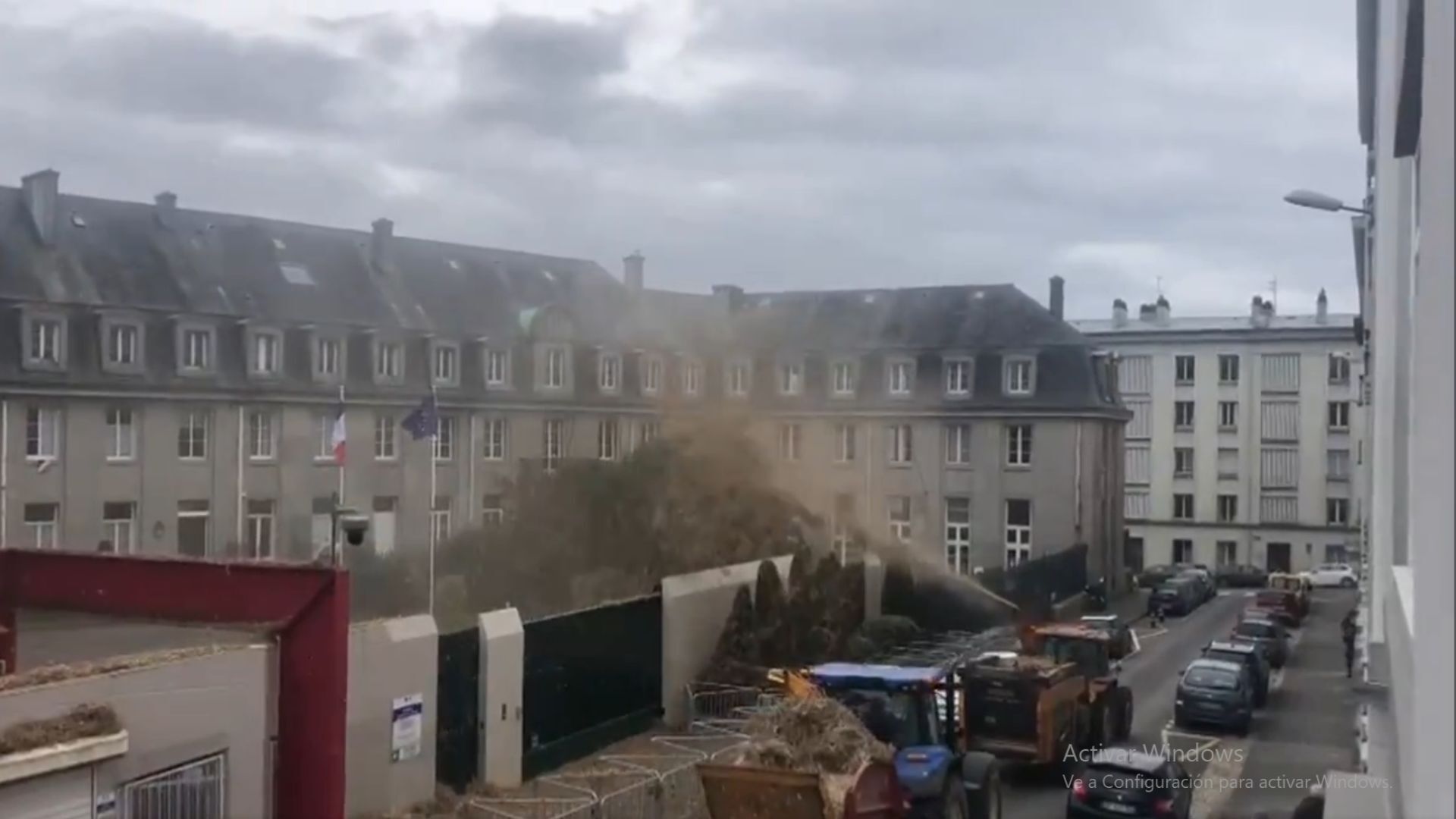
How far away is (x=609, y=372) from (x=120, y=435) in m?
9.94

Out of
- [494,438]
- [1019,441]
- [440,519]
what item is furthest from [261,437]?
[1019,441]

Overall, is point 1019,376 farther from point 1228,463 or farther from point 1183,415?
point 1228,463

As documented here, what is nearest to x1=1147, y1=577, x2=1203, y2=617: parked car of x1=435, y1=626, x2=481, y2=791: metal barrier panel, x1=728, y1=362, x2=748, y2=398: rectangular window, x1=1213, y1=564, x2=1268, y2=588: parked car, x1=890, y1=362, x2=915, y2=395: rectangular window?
x1=890, y1=362, x2=915, y2=395: rectangular window

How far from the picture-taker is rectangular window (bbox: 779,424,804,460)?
27.7 metres

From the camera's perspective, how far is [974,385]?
Answer: 2964cm

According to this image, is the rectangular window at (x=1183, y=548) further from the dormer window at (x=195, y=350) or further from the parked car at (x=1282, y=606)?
the dormer window at (x=195, y=350)

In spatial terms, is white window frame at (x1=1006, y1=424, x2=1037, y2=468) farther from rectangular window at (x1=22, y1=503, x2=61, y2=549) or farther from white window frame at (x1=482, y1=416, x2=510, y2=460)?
rectangular window at (x1=22, y1=503, x2=61, y2=549)

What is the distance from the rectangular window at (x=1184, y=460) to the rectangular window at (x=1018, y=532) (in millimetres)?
17635

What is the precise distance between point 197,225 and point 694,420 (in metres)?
10.5

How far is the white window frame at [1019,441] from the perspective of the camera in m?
29.4

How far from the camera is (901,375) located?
29719mm

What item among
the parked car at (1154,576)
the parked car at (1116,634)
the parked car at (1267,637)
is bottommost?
the parked car at (1154,576)

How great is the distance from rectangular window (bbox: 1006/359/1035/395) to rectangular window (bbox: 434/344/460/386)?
11.9 meters

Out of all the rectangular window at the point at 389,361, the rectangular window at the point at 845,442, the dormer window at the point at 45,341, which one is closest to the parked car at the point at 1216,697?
the rectangular window at the point at 845,442
